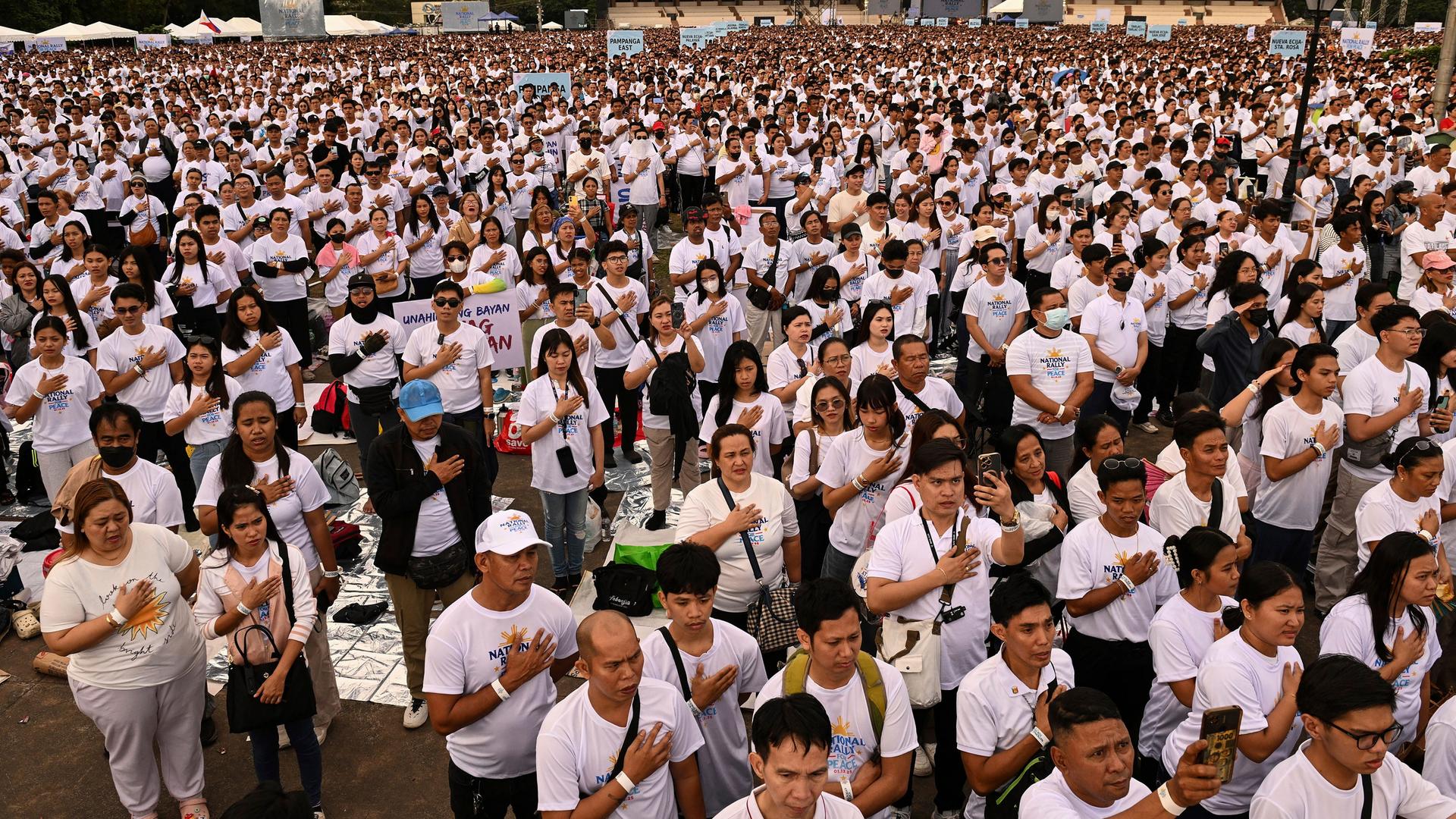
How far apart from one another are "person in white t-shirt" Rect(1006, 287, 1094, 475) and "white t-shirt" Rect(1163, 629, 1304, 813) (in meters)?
3.29

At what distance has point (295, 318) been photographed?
11.2 m

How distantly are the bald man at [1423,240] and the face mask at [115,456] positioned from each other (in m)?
10.2

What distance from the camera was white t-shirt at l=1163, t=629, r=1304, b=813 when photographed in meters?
3.91

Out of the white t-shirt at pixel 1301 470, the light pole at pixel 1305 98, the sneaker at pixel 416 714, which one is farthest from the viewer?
the light pole at pixel 1305 98

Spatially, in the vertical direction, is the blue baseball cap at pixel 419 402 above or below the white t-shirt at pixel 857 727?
above

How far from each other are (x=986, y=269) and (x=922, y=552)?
4.53 m

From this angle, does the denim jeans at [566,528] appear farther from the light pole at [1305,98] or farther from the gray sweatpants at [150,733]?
the light pole at [1305,98]

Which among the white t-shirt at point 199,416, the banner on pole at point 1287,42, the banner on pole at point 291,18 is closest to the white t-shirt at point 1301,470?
the white t-shirt at point 199,416

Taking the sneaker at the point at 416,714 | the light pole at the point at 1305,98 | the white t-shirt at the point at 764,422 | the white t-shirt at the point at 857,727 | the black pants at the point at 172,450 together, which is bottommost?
the sneaker at the point at 416,714

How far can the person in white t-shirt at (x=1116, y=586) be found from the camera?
4719 millimetres

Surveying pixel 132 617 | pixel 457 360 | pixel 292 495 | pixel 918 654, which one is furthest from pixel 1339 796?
pixel 457 360

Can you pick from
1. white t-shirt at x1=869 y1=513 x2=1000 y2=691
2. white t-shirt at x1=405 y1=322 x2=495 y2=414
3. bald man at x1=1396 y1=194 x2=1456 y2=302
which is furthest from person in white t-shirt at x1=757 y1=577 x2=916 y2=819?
bald man at x1=1396 y1=194 x2=1456 y2=302

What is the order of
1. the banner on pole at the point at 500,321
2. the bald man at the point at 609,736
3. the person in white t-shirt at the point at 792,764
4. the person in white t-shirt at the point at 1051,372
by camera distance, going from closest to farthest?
the person in white t-shirt at the point at 792,764
the bald man at the point at 609,736
the person in white t-shirt at the point at 1051,372
the banner on pole at the point at 500,321

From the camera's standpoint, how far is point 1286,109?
22.4 m
